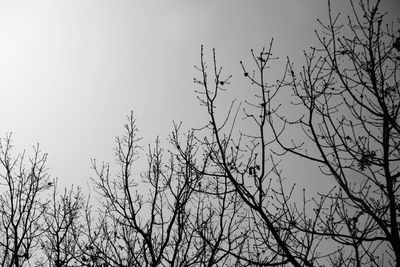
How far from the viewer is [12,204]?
785cm

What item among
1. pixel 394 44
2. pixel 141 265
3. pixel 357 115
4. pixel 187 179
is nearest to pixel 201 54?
pixel 357 115

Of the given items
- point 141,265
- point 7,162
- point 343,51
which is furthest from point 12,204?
point 343,51

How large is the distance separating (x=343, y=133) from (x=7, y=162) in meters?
8.37

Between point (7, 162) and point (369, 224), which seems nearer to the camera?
point (369, 224)

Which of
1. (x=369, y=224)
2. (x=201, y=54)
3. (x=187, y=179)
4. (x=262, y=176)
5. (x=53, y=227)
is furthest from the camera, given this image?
(x=53, y=227)

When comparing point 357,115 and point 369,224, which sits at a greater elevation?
point 357,115

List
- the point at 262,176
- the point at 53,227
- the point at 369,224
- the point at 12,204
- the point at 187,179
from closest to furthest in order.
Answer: the point at 262,176
the point at 369,224
the point at 187,179
the point at 12,204
the point at 53,227

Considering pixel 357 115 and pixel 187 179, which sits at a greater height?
pixel 187 179

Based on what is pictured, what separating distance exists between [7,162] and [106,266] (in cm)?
415

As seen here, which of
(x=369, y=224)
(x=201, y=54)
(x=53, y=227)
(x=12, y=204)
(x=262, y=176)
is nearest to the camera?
(x=262, y=176)

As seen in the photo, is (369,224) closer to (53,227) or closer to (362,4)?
(362,4)

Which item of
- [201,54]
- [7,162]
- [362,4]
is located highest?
[7,162]

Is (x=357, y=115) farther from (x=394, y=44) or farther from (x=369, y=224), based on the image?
(x=369, y=224)

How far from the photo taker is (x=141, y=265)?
271 inches
